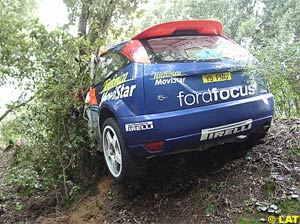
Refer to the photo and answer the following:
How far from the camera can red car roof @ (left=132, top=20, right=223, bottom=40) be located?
371 cm

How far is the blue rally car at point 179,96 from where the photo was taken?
3312 mm

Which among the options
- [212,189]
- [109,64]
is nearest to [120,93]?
[109,64]

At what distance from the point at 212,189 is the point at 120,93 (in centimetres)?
135

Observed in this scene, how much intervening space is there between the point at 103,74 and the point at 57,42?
785mm

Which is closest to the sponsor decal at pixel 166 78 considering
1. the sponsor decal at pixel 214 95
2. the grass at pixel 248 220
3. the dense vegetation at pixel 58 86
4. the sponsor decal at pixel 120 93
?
the sponsor decal at pixel 214 95

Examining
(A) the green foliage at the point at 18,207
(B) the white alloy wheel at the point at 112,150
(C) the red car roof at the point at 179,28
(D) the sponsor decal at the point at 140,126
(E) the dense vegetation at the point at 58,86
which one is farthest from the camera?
(A) the green foliage at the point at 18,207

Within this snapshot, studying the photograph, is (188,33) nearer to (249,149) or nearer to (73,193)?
(249,149)

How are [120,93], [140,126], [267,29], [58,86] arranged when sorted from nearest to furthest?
[140,126] < [120,93] < [58,86] < [267,29]

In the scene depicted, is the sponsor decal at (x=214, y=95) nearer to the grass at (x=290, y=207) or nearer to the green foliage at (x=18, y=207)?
the grass at (x=290, y=207)

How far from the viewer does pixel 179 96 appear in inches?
131

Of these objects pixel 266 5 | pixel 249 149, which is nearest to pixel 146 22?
pixel 266 5

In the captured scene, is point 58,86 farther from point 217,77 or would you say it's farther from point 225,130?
point 225,130

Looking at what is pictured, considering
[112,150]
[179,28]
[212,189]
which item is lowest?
[212,189]

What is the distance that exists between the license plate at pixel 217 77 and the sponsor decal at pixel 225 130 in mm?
444
